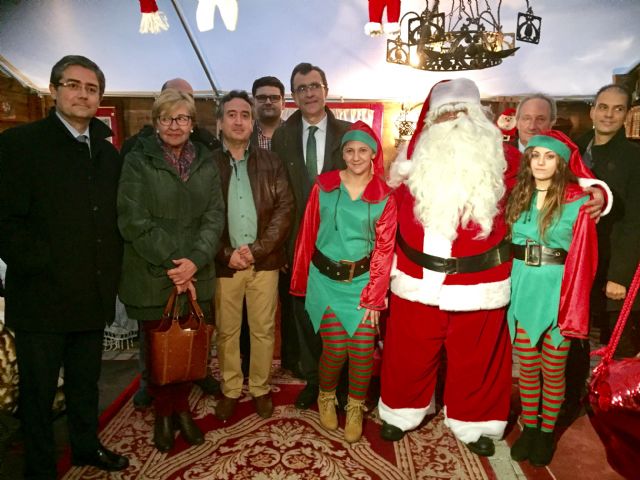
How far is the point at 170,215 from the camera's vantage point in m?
2.45

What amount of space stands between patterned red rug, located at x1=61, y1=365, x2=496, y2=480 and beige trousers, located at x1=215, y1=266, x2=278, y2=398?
242mm

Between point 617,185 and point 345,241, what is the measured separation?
1.82 meters

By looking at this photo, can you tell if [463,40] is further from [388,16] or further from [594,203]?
[594,203]

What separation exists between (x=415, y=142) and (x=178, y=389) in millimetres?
1999

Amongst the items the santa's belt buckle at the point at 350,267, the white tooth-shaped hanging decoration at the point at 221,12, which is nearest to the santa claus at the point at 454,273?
the santa's belt buckle at the point at 350,267

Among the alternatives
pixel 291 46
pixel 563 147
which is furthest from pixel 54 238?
pixel 291 46

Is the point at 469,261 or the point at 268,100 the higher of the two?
the point at 268,100

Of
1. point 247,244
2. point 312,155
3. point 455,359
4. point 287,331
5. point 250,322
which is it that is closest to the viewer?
point 455,359

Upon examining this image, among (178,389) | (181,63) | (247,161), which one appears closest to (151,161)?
(247,161)

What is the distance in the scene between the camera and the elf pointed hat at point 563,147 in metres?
2.32

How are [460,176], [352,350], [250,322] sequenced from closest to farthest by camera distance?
1. [460,176]
2. [352,350]
3. [250,322]

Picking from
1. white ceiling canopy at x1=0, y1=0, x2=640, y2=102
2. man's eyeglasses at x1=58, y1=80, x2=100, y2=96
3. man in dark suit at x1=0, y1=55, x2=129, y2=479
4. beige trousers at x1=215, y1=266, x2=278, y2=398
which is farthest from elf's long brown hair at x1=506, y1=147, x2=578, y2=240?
white ceiling canopy at x1=0, y1=0, x2=640, y2=102

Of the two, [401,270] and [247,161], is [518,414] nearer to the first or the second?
[401,270]

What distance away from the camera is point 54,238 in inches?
82.2
